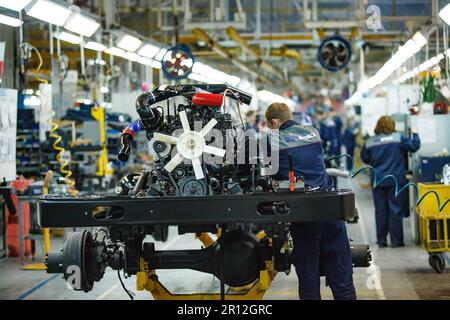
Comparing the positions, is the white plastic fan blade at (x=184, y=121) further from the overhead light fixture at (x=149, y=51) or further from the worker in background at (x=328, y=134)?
the worker in background at (x=328, y=134)

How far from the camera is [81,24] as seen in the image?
9086mm

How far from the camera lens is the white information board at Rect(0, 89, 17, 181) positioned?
27.8 feet

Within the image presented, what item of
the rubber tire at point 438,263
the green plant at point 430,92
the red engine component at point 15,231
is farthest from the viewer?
the green plant at point 430,92

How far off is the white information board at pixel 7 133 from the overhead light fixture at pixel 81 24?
95 cm

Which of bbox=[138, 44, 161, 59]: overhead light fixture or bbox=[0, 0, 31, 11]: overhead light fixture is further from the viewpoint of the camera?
bbox=[138, 44, 161, 59]: overhead light fixture

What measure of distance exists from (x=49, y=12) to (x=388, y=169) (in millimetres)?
4429

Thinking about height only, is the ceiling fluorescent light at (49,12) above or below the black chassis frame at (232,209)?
above

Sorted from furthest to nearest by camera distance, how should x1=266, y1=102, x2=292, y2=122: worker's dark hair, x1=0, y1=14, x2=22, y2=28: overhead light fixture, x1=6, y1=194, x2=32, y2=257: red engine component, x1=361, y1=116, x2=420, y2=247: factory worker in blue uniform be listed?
x1=361, y1=116, x2=420, y2=247: factory worker in blue uniform
x1=6, y1=194, x2=32, y2=257: red engine component
x1=0, y1=14, x2=22, y2=28: overhead light fixture
x1=266, y1=102, x2=292, y2=122: worker's dark hair

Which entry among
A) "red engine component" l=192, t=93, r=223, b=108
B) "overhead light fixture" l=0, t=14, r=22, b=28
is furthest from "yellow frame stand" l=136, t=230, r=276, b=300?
"overhead light fixture" l=0, t=14, r=22, b=28

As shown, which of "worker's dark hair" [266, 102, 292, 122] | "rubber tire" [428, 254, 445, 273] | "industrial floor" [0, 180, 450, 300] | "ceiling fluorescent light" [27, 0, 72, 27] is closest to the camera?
"worker's dark hair" [266, 102, 292, 122]

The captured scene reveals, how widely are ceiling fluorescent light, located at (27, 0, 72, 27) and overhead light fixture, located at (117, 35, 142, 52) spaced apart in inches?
95.4

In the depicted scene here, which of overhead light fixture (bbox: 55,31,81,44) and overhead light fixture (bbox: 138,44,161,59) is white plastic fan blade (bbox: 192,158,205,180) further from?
overhead light fixture (bbox: 138,44,161,59)

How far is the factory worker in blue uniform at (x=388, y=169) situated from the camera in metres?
9.80

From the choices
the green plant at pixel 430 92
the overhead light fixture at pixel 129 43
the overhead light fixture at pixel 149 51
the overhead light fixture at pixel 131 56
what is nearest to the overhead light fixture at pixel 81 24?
the overhead light fixture at pixel 129 43
